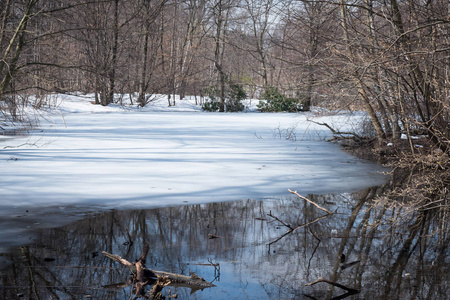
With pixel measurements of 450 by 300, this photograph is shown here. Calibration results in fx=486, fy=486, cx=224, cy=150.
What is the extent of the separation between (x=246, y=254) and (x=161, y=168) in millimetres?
4624

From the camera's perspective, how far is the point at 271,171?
907 centimetres

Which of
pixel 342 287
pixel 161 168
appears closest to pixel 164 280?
pixel 342 287

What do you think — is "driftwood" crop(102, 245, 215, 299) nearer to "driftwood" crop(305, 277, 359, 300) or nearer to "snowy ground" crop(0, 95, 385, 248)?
"driftwood" crop(305, 277, 359, 300)

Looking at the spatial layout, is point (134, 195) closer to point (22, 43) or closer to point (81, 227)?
point (81, 227)

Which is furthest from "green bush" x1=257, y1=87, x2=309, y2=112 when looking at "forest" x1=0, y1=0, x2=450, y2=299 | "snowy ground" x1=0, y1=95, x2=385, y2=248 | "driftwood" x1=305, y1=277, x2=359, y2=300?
"driftwood" x1=305, y1=277, x2=359, y2=300

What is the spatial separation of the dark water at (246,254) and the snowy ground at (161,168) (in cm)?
80

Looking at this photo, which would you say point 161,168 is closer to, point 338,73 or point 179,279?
point 338,73

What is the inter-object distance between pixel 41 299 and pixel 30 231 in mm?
1847

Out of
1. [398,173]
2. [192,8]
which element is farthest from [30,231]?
[192,8]

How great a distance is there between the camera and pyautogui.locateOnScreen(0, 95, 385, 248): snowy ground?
6.75m

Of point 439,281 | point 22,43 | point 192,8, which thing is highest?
point 192,8

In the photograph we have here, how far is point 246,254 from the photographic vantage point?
15.2ft

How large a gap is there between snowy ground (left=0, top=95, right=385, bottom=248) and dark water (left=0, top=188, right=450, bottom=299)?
804 millimetres

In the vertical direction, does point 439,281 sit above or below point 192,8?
below
